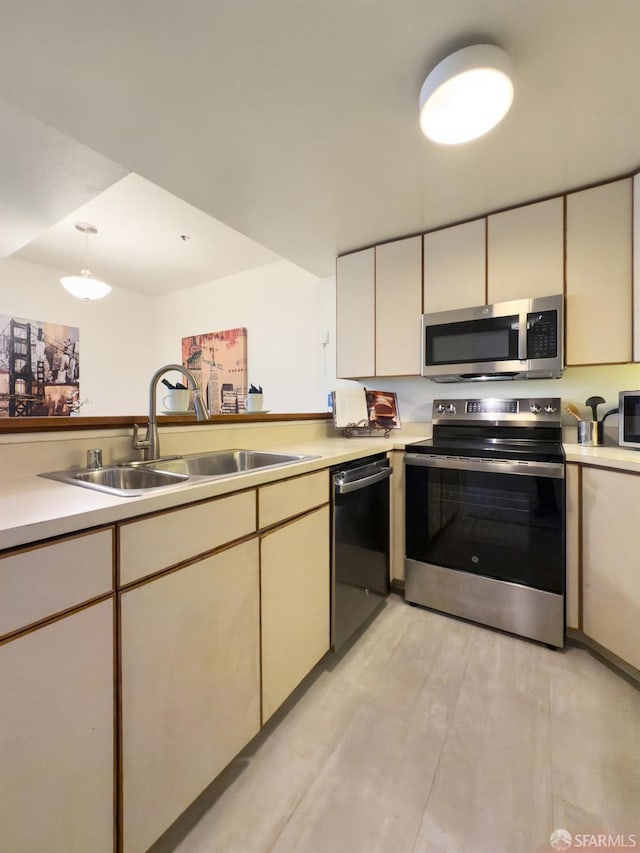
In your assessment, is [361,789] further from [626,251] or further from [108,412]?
[108,412]

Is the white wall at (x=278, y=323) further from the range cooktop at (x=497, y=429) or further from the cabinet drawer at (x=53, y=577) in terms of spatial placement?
the cabinet drawer at (x=53, y=577)

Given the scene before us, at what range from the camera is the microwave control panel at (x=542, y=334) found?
171 centimetres

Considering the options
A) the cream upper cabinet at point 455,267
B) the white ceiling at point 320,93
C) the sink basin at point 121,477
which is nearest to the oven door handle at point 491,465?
the cream upper cabinet at point 455,267

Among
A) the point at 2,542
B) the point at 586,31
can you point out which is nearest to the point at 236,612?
the point at 2,542

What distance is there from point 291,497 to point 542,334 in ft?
4.94

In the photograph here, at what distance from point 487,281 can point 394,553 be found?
5.29 feet

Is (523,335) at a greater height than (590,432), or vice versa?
(523,335)

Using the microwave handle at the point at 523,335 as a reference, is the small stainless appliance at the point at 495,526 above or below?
below

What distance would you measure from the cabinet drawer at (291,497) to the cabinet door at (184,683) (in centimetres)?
10

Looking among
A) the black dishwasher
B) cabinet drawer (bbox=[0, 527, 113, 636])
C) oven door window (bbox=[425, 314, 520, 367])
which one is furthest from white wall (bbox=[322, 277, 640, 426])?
cabinet drawer (bbox=[0, 527, 113, 636])

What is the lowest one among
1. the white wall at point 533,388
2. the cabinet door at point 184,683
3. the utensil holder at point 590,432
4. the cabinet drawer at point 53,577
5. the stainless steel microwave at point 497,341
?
the cabinet door at point 184,683

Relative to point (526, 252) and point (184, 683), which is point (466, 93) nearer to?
point (526, 252)

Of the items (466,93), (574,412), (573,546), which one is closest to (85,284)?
(466,93)

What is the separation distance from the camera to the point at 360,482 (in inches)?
60.9
